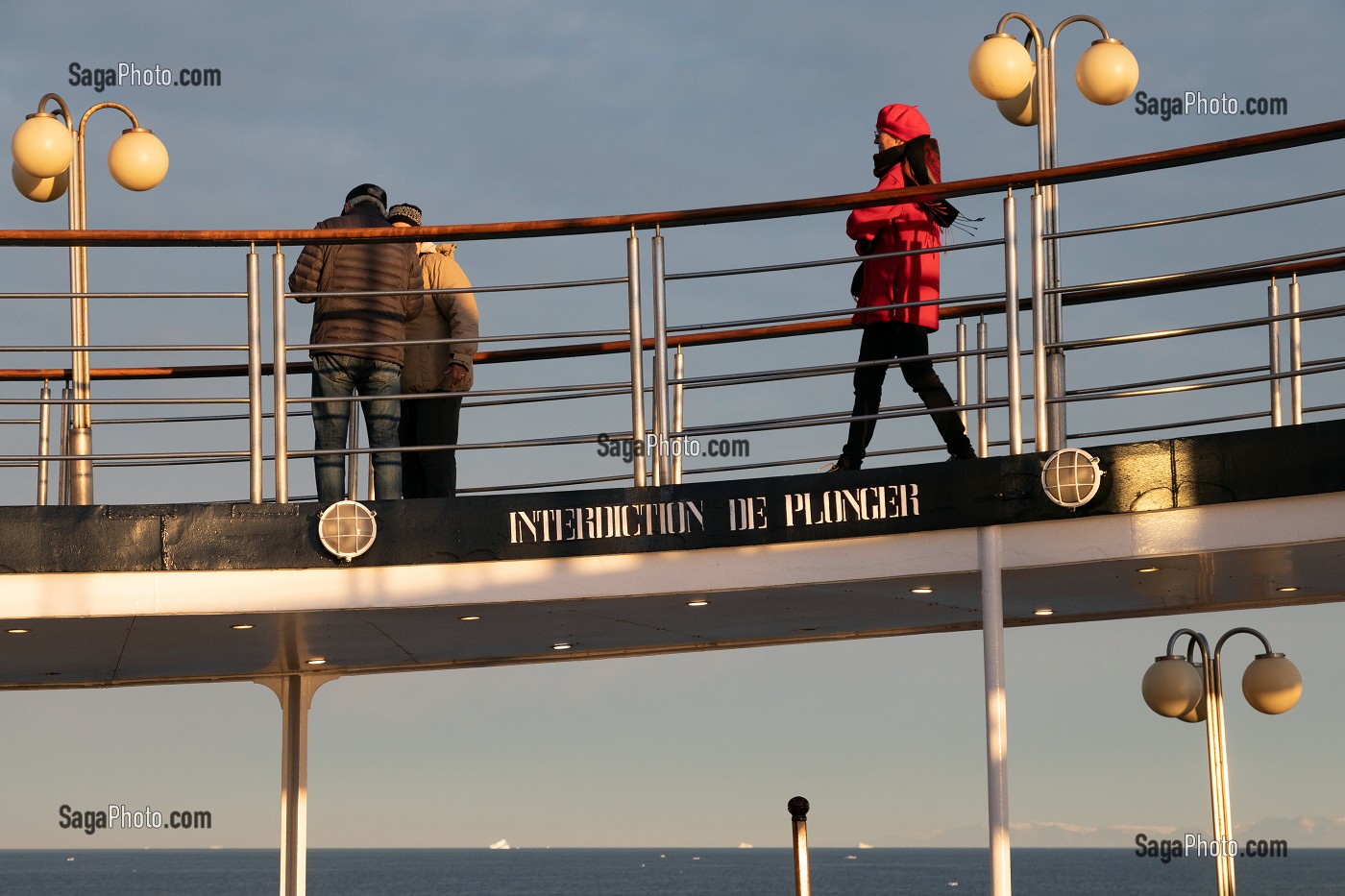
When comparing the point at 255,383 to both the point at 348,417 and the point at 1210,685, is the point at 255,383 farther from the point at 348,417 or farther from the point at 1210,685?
the point at 1210,685

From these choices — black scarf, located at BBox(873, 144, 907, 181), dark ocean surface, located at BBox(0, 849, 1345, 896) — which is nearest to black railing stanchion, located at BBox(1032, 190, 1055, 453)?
black scarf, located at BBox(873, 144, 907, 181)

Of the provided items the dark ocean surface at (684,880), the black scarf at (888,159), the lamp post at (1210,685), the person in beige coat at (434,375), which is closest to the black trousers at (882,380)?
the black scarf at (888,159)

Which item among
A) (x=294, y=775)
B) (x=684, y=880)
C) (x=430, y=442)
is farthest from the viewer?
(x=684, y=880)

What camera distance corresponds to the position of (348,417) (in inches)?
294

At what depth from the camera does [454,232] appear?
7.15m

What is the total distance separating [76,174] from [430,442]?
3.20 m

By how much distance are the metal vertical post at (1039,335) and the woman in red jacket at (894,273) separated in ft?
1.74

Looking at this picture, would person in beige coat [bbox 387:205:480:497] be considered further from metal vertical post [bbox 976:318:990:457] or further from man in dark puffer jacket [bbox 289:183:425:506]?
metal vertical post [bbox 976:318:990:457]

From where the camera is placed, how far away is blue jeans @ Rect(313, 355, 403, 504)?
741 cm

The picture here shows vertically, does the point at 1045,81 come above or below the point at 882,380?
above

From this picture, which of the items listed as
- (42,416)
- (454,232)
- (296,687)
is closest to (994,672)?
(454,232)

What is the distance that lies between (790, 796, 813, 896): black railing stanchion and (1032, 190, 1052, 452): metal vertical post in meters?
1.87

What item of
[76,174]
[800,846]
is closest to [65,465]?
[76,174]

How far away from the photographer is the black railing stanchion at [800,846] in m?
7.11
